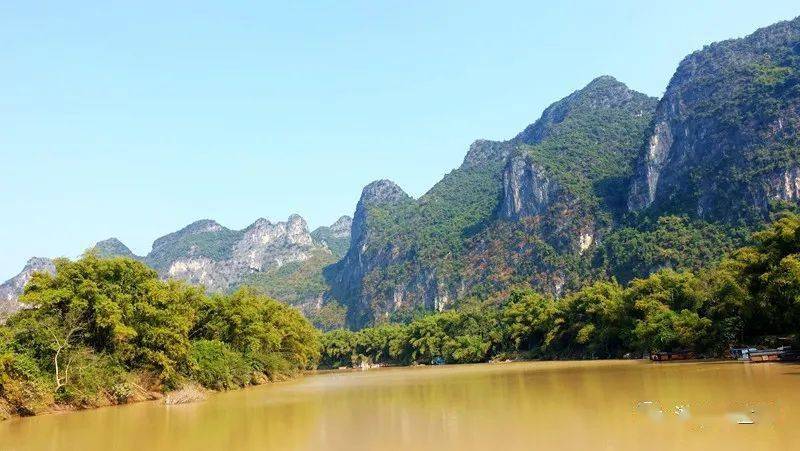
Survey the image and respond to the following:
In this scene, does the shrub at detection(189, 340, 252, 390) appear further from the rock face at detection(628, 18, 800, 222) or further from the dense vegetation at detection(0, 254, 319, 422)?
the rock face at detection(628, 18, 800, 222)

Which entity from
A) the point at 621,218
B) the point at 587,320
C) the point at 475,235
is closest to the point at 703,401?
the point at 587,320

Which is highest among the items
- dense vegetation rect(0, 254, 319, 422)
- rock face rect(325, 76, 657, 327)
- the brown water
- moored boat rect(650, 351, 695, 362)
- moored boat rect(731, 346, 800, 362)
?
rock face rect(325, 76, 657, 327)

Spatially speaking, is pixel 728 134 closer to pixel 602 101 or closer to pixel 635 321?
pixel 635 321

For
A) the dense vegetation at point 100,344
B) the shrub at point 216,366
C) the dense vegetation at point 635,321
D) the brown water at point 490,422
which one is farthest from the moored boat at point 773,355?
the shrub at point 216,366

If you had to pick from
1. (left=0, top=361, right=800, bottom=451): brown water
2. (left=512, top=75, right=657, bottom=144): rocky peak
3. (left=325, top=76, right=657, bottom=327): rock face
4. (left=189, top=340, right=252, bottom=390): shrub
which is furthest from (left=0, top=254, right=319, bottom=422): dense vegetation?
(left=512, top=75, right=657, bottom=144): rocky peak

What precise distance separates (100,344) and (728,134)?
107772 millimetres

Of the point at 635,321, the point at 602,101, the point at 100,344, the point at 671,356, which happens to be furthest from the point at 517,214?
the point at 100,344

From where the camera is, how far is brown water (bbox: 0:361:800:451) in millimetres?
9836

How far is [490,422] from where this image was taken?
12891 mm

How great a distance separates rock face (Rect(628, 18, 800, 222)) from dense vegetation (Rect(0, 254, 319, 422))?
85.8m

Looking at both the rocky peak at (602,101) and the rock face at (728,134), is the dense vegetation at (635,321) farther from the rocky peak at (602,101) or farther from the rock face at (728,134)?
the rocky peak at (602,101)

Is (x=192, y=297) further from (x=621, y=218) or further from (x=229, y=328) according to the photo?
(x=621, y=218)

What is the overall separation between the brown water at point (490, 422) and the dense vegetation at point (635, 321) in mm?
9792

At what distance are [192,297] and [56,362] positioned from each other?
16115 millimetres
